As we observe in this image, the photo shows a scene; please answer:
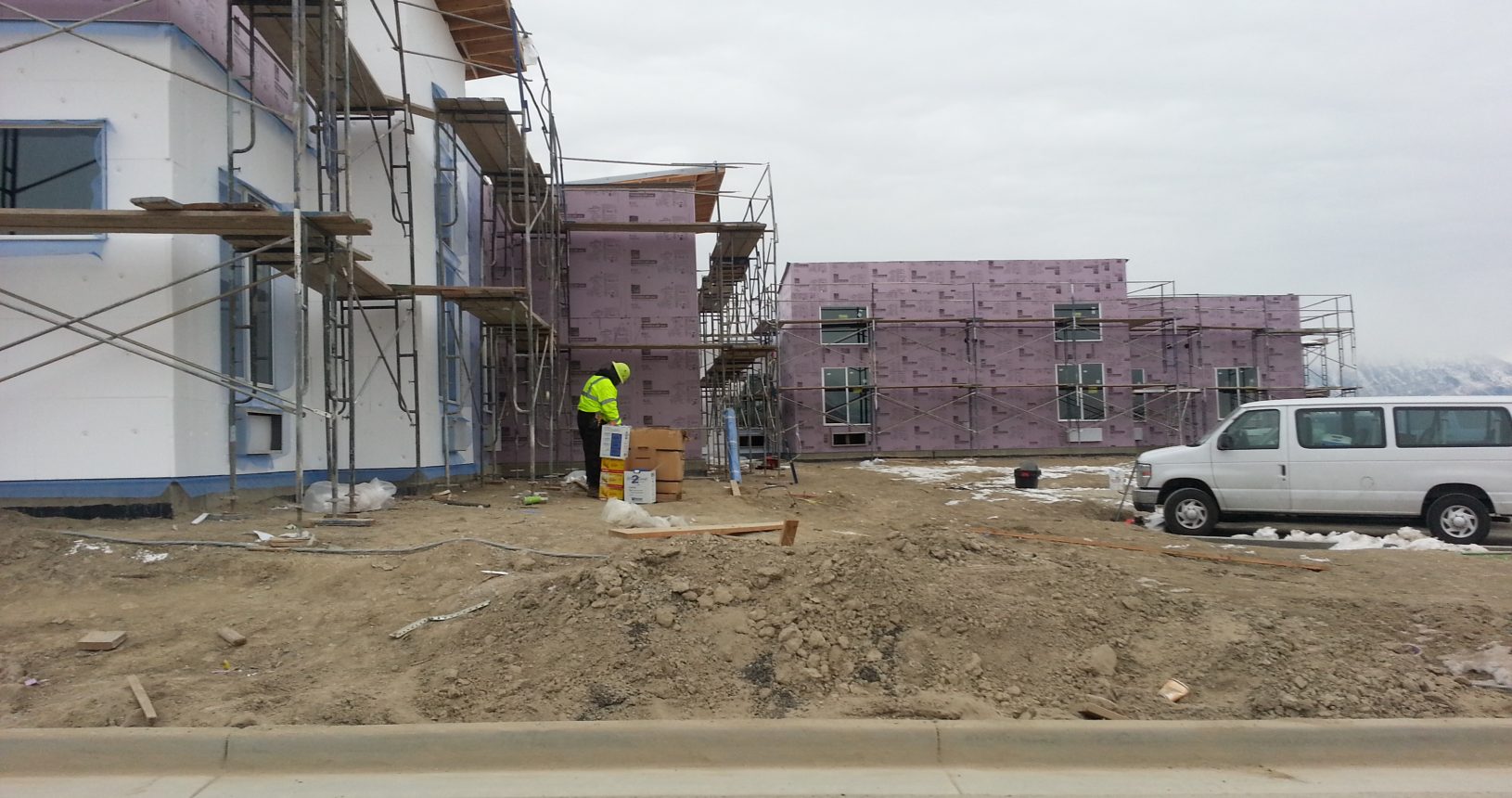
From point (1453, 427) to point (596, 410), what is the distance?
10253 millimetres

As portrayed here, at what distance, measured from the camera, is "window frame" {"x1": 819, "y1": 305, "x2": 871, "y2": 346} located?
2578 centimetres

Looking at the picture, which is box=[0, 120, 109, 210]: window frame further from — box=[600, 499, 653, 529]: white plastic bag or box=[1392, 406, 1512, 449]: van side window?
box=[1392, 406, 1512, 449]: van side window

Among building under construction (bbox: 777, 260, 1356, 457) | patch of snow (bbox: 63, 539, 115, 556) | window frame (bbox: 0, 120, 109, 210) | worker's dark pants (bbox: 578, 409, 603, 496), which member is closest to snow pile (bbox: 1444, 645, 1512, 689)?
worker's dark pants (bbox: 578, 409, 603, 496)

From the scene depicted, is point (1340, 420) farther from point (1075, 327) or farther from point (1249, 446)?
point (1075, 327)

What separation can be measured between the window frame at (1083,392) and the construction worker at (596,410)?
18588mm

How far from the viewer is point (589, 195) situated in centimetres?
1659

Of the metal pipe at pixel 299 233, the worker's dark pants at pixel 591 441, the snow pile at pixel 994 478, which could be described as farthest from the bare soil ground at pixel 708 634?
the snow pile at pixel 994 478

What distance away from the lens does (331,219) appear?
7160mm

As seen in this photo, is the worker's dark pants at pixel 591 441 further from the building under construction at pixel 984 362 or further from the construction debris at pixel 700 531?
the building under construction at pixel 984 362

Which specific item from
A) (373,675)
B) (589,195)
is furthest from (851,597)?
(589,195)

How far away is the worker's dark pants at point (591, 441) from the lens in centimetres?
1133

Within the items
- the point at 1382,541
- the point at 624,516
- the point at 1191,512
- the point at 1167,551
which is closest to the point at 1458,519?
the point at 1382,541

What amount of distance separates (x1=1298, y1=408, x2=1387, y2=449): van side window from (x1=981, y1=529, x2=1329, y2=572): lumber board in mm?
2555

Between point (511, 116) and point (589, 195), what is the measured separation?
4.09 metres
